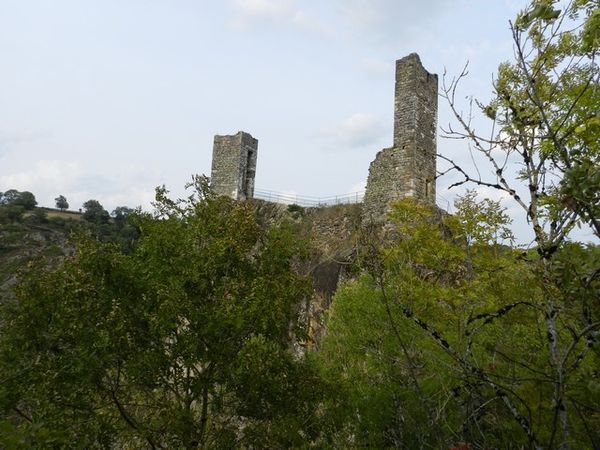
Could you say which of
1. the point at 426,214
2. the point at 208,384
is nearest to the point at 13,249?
the point at 426,214

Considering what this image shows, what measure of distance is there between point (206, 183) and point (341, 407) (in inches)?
160

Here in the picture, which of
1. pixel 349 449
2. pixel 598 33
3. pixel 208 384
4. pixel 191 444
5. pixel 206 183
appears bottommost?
pixel 349 449

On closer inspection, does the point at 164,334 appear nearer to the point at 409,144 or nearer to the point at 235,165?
the point at 409,144

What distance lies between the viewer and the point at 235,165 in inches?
1002

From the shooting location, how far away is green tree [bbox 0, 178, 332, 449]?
18.6 feet

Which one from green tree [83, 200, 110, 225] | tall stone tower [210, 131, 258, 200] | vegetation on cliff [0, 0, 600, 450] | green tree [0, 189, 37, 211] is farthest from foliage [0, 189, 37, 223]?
vegetation on cliff [0, 0, 600, 450]

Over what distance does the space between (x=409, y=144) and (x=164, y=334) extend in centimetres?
1448

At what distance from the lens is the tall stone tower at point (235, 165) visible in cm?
2538

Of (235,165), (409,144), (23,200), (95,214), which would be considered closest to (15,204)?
(23,200)

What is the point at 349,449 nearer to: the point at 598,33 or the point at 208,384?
the point at 208,384

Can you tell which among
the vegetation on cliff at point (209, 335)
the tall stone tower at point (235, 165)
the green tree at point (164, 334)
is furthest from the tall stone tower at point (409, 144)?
the green tree at point (164, 334)

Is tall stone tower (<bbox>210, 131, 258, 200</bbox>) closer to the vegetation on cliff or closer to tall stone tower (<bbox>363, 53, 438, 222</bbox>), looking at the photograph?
tall stone tower (<bbox>363, 53, 438, 222</bbox>)

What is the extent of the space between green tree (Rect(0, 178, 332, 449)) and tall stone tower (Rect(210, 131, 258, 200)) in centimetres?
1838

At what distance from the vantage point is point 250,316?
6.18 m
